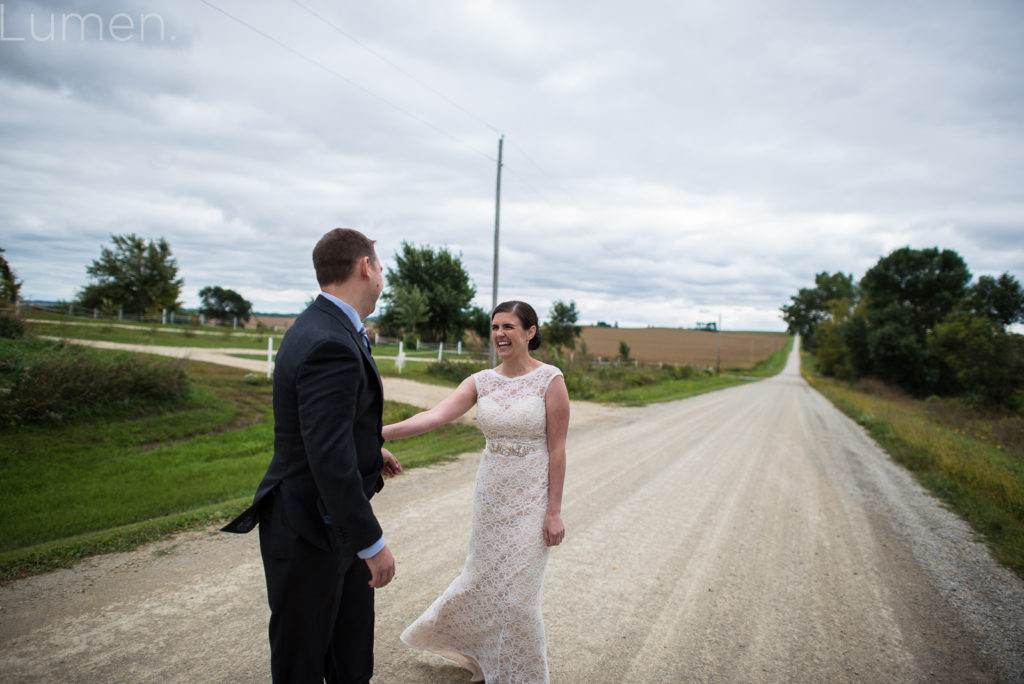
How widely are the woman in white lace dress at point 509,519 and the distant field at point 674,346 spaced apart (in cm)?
5359

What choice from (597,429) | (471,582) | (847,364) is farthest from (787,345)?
(471,582)

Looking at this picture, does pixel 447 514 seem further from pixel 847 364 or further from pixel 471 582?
pixel 847 364

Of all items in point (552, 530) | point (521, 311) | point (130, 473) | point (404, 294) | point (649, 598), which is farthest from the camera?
point (404, 294)

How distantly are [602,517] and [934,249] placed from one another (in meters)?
56.2

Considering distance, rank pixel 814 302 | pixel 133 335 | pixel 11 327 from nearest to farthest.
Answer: pixel 11 327 → pixel 133 335 → pixel 814 302

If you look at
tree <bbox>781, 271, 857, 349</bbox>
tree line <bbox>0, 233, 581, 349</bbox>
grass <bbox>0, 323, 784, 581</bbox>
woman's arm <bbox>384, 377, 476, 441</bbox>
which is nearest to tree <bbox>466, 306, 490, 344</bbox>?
tree line <bbox>0, 233, 581, 349</bbox>

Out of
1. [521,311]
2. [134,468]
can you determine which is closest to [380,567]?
[521,311]

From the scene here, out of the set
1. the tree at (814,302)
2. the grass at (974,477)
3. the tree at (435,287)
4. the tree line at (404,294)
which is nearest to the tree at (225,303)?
the tree line at (404,294)

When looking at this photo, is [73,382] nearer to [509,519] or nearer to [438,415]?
[438,415]

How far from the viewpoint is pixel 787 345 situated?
153 meters

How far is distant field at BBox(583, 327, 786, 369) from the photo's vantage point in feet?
215

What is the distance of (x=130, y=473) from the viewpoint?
712 cm

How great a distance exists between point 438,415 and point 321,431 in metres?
1.27

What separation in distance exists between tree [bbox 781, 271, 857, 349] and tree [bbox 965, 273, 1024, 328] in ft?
233
